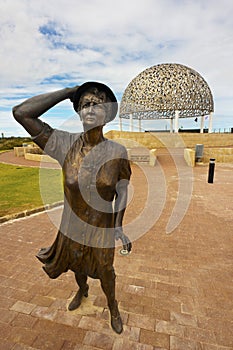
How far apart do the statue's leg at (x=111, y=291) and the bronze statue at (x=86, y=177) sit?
0.4 inches

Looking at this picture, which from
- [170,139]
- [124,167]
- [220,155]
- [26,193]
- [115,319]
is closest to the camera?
[124,167]

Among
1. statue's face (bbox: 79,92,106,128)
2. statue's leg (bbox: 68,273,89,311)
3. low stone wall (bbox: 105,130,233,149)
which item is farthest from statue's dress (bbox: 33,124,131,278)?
low stone wall (bbox: 105,130,233,149)

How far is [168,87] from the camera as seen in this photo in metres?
28.3

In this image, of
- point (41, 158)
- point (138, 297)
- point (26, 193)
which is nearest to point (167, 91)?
point (41, 158)

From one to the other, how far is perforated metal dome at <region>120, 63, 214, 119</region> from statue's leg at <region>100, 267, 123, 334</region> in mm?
28506

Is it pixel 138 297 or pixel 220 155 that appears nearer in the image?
pixel 138 297

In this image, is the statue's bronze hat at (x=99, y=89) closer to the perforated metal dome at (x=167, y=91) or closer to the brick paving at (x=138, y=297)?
the brick paving at (x=138, y=297)

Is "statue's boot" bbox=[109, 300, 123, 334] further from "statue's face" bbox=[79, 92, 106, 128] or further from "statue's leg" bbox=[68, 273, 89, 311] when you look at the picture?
"statue's face" bbox=[79, 92, 106, 128]

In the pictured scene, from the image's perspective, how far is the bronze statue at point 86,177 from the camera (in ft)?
5.75

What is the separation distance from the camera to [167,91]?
2831cm

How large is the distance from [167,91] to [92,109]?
96.1ft

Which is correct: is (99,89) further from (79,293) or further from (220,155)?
(220,155)

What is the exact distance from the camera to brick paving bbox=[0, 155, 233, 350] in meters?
2.32

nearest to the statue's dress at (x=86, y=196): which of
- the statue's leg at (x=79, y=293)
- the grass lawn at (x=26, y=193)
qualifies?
the statue's leg at (x=79, y=293)
